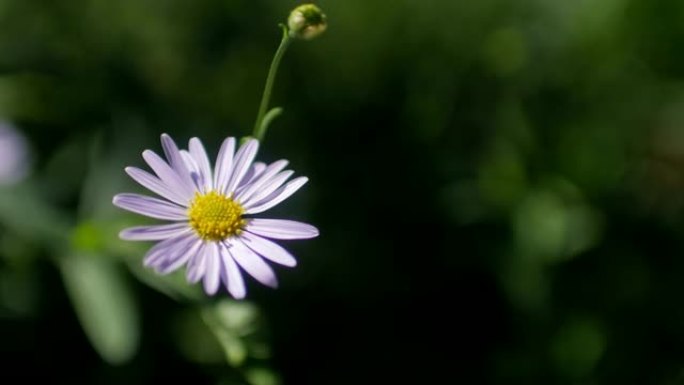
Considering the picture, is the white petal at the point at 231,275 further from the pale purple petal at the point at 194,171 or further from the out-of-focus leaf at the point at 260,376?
the out-of-focus leaf at the point at 260,376

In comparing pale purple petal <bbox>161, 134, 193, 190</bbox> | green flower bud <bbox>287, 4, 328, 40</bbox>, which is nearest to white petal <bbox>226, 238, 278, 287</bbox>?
pale purple petal <bbox>161, 134, 193, 190</bbox>

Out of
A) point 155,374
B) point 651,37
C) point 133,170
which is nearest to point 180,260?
point 133,170

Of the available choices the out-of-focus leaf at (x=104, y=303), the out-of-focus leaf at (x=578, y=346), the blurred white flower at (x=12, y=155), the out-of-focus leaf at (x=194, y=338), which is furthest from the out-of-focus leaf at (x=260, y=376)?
the out-of-focus leaf at (x=578, y=346)

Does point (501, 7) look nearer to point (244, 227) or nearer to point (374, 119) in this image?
point (374, 119)

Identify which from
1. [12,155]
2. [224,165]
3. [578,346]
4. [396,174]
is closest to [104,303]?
[12,155]

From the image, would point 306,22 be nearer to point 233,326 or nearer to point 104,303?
point 233,326

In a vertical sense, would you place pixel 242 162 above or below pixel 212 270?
above
